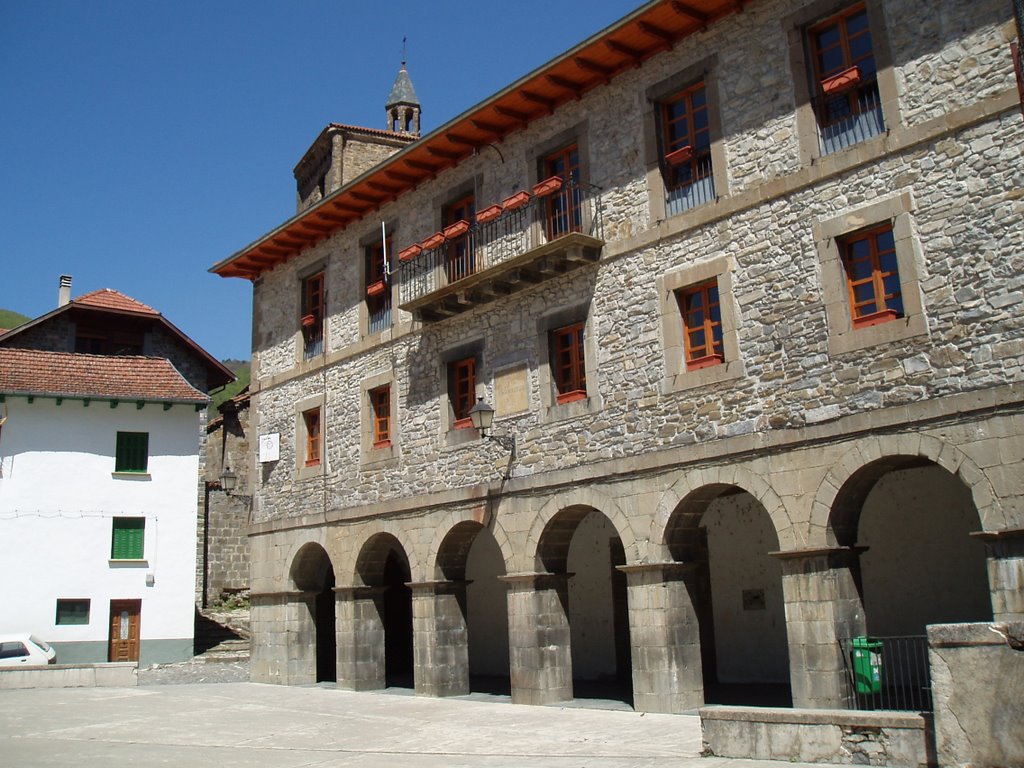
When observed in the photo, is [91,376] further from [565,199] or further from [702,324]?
[702,324]

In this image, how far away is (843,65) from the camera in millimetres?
12203

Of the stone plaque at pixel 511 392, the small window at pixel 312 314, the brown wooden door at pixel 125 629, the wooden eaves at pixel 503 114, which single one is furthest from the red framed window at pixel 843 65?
the brown wooden door at pixel 125 629

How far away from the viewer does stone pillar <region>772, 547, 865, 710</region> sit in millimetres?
11250

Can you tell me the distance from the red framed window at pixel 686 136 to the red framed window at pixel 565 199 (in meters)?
1.56

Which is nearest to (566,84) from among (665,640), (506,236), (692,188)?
(506,236)

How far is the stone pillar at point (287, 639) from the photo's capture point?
65.5 feet

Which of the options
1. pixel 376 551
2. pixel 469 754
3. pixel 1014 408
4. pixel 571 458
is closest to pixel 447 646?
pixel 376 551

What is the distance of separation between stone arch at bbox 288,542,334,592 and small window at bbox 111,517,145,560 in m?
7.74

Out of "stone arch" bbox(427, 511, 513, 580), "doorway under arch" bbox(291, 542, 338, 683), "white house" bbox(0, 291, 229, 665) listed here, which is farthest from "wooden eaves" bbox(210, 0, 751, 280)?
"white house" bbox(0, 291, 229, 665)

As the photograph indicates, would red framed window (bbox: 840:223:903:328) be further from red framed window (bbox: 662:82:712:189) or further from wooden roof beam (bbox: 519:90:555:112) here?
wooden roof beam (bbox: 519:90:555:112)

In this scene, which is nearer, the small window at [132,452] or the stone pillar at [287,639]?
the stone pillar at [287,639]

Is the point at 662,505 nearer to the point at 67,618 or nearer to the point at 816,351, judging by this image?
the point at 816,351

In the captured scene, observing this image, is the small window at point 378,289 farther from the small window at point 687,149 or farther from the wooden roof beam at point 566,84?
the small window at point 687,149

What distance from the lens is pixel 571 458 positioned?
1458 cm
